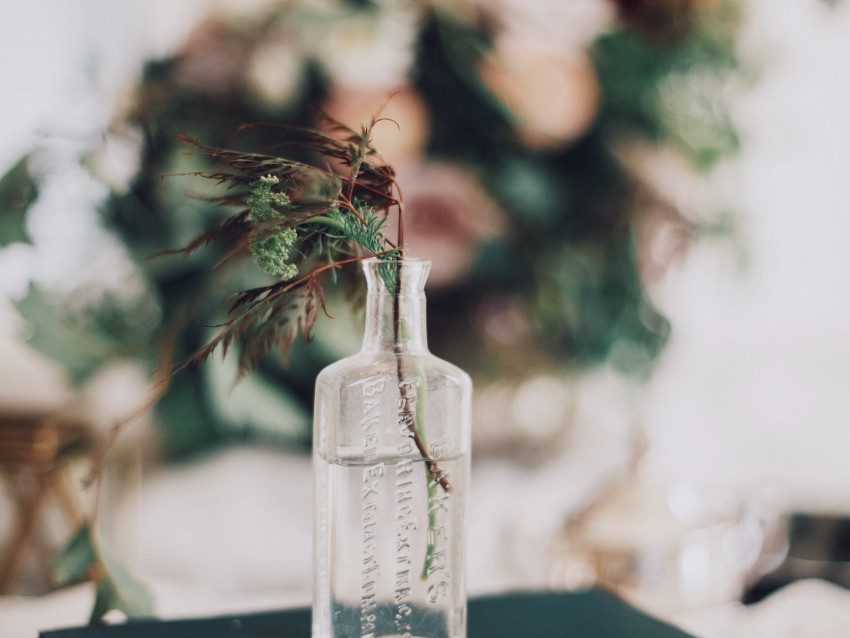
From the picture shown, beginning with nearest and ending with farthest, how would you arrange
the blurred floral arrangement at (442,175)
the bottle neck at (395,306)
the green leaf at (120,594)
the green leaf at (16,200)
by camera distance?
the bottle neck at (395,306), the green leaf at (120,594), the green leaf at (16,200), the blurred floral arrangement at (442,175)

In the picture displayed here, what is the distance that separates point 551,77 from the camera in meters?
1.41

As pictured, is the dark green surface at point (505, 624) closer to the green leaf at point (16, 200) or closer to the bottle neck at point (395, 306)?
the bottle neck at point (395, 306)

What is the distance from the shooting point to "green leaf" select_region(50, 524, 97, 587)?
80 centimetres

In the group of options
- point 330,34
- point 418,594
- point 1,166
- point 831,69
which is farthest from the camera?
point 831,69

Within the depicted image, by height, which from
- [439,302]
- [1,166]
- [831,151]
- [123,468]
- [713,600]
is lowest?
[713,600]

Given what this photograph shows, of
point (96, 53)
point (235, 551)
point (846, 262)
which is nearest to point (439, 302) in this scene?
point (235, 551)

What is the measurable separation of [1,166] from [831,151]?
56.2 inches

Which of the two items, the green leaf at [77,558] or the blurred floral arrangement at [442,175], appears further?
the blurred floral arrangement at [442,175]

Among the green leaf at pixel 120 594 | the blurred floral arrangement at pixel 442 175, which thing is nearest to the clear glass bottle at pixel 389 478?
the green leaf at pixel 120 594

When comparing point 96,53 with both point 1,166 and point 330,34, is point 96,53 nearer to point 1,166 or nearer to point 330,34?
point 1,166

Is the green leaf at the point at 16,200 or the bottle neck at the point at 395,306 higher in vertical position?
the green leaf at the point at 16,200

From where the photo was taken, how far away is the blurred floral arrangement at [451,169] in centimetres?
127

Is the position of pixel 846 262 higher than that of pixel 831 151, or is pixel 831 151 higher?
pixel 831 151

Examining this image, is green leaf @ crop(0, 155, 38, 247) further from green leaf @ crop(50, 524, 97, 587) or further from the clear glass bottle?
the clear glass bottle
